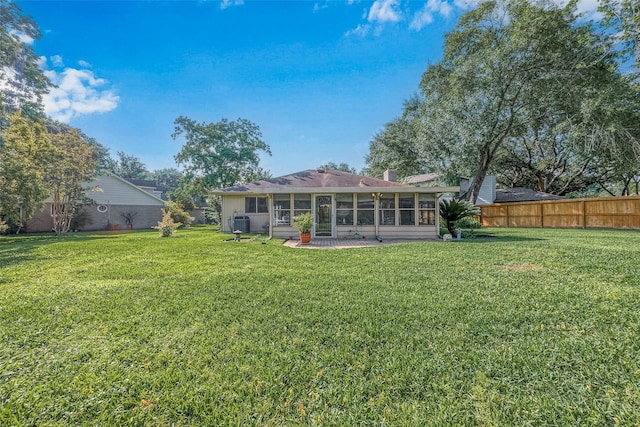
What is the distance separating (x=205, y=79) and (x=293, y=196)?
792cm

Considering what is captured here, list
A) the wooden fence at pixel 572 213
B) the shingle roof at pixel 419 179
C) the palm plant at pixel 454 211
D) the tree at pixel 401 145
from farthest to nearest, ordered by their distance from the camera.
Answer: the shingle roof at pixel 419 179 → the tree at pixel 401 145 → the wooden fence at pixel 572 213 → the palm plant at pixel 454 211

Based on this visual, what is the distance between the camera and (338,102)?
15.2 metres

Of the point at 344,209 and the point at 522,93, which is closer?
the point at 344,209

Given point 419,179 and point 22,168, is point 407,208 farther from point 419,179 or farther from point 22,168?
point 419,179

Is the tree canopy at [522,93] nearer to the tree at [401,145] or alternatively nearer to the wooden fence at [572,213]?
the tree at [401,145]

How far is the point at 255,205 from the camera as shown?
46.8 feet

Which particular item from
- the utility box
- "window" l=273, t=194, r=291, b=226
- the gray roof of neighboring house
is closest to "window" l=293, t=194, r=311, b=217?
"window" l=273, t=194, r=291, b=226

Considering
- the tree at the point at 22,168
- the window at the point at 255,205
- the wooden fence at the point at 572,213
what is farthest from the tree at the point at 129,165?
the wooden fence at the point at 572,213

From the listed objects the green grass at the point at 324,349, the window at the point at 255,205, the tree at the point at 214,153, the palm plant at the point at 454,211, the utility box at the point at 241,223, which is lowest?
the green grass at the point at 324,349

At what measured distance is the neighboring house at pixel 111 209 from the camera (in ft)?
57.1

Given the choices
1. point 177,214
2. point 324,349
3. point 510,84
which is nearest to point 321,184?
point 324,349

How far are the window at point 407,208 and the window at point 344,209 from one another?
1.98 m

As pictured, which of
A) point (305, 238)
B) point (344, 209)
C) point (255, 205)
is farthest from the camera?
point (255, 205)

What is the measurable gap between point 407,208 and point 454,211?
179cm
